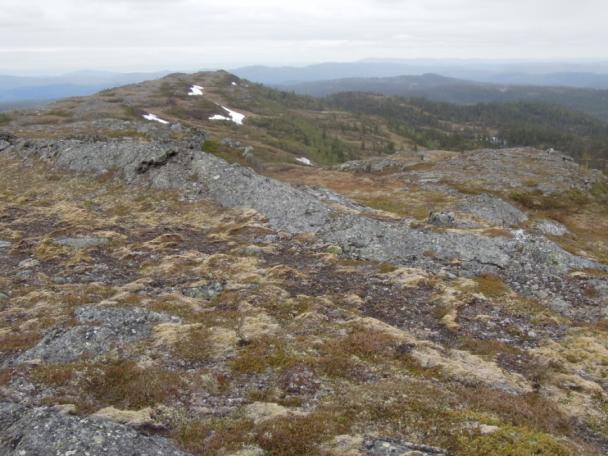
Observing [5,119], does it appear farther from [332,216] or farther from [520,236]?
[520,236]

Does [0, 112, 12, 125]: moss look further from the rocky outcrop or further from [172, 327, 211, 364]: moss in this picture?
[172, 327, 211, 364]: moss

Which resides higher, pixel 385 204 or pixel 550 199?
pixel 385 204

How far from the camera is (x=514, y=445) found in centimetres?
1441

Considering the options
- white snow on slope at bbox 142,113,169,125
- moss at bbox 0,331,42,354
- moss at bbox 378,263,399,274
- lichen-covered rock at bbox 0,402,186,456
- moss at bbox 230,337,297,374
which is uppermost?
white snow on slope at bbox 142,113,169,125

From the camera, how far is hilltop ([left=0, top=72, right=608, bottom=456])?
632 inches

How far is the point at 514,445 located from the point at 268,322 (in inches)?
532

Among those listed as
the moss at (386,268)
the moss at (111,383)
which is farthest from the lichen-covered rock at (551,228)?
the moss at (111,383)

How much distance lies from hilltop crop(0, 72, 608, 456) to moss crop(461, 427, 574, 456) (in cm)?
7

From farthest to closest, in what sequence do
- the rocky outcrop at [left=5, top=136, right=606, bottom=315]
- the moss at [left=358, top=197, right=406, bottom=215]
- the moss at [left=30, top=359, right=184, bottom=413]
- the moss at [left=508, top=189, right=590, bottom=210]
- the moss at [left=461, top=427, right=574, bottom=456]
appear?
the moss at [left=508, top=189, right=590, bottom=210] → the moss at [left=358, top=197, right=406, bottom=215] → the rocky outcrop at [left=5, top=136, right=606, bottom=315] → the moss at [left=30, top=359, right=184, bottom=413] → the moss at [left=461, top=427, right=574, bottom=456]

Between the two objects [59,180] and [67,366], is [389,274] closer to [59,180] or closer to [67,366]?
[67,366]

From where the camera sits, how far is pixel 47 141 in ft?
209

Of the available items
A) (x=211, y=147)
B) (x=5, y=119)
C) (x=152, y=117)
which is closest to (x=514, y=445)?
(x=211, y=147)

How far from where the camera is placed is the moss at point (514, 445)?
14.2 metres

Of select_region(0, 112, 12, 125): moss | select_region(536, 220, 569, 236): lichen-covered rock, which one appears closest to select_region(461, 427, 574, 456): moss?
select_region(536, 220, 569, 236): lichen-covered rock
